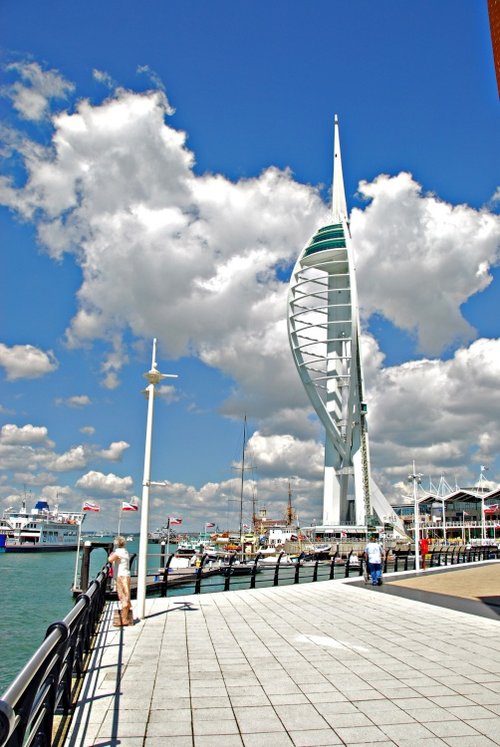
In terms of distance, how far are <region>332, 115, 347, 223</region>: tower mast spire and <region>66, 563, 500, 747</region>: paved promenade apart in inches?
3239

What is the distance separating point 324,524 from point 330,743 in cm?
7661

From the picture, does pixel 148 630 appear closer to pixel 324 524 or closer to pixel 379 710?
pixel 379 710

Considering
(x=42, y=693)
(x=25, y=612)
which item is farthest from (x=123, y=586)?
(x=25, y=612)

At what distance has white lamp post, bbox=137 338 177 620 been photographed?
12188mm

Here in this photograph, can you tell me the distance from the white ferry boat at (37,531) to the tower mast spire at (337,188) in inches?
2825

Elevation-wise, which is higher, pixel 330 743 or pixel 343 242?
pixel 343 242

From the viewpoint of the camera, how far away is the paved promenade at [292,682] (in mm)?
5621

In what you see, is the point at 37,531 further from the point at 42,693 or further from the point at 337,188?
the point at 42,693

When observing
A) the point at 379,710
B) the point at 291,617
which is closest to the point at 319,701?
the point at 379,710

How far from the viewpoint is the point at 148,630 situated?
10.9 metres

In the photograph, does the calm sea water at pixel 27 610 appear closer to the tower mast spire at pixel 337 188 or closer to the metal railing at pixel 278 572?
the metal railing at pixel 278 572

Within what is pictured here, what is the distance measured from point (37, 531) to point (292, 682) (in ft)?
373

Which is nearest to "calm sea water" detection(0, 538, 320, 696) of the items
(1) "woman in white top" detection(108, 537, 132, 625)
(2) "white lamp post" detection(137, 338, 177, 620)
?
(2) "white lamp post" detection(137, 338, 177, 620)

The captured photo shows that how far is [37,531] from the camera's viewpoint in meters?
111
